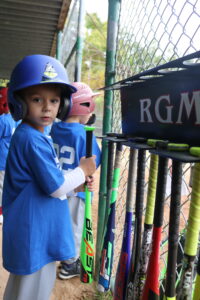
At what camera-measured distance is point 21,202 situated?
1277 mm

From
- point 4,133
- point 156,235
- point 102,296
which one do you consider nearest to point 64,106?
point 156,235

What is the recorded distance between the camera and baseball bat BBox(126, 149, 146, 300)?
98 cm

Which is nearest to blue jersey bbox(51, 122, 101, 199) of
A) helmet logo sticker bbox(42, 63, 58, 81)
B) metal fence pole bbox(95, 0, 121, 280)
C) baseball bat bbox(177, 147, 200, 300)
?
metal fence pole bbox(95, 0, 121, 280)

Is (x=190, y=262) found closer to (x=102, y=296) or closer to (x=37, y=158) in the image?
(x=37, y=158)

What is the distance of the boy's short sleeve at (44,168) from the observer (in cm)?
121

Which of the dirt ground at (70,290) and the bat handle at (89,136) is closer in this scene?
the bat handle at (89,136)

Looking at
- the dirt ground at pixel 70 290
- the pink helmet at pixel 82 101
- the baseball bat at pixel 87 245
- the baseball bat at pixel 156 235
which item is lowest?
the dirt ground at pixel 70 290

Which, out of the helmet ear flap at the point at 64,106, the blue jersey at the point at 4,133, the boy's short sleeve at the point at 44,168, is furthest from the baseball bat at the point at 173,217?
the blue jersey at the point at 4,133

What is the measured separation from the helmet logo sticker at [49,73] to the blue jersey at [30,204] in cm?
24

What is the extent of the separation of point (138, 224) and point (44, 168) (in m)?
0.47

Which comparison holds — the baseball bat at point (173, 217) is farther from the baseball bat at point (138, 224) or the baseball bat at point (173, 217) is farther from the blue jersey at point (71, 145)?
the blue jersey at point (71, 145)

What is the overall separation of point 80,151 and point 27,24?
3539 mm

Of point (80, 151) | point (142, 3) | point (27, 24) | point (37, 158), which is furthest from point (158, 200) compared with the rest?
point (27, 24)

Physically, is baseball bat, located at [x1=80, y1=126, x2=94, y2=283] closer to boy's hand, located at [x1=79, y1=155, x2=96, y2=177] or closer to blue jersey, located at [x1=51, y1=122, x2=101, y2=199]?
boy's hand, located at [x1=79, y1=155, x2=96, y2=177]
